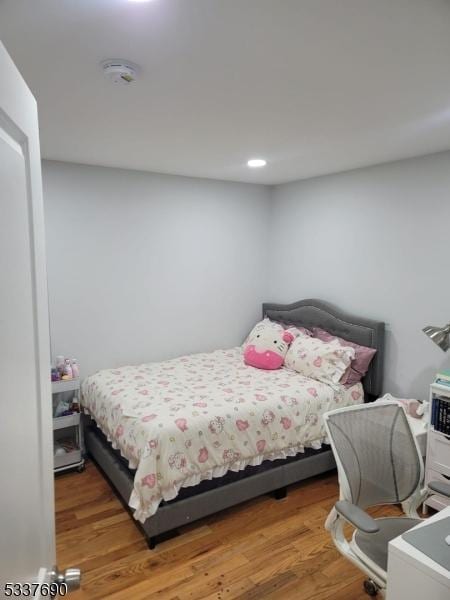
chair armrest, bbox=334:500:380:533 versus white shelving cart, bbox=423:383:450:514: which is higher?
chair armrest, bbox=334:500:380:533

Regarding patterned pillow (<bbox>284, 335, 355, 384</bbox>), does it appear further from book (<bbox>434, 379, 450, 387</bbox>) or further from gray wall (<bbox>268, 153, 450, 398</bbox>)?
book (<bbox>434, 379, 450, 387</bbox>)

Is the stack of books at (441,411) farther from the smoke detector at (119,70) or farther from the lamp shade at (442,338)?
the smoke detector at (119,70)

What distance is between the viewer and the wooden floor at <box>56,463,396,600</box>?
2131mm

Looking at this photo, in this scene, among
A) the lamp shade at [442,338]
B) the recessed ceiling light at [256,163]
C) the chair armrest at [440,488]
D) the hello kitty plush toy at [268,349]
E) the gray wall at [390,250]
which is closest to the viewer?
the chair armrest at [440,488]

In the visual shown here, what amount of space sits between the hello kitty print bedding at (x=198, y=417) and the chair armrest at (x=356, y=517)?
1010 millimetres

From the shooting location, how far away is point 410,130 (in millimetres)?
2387

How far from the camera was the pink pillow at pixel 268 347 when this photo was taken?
11.9ft

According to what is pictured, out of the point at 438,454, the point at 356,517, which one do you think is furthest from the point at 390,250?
the point at 356,517

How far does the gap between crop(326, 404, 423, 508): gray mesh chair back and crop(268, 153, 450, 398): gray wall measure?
3.69 feet

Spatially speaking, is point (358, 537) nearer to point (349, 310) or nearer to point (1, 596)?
point (1, 596)

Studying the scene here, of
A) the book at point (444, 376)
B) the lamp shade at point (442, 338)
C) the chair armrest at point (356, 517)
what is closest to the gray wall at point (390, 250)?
the book at point (444, 376)

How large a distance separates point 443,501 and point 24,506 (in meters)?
2.72

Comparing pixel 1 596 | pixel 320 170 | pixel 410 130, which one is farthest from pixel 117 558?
pixel 320 170

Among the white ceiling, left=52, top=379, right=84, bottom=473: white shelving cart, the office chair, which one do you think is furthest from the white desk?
left=52, top=379, right=84, bottom=473: white shelving cart
